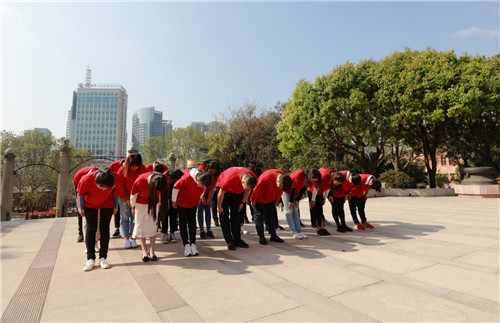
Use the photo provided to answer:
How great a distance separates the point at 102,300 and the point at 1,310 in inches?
34.6

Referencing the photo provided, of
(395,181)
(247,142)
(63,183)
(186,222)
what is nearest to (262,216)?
(186,222)

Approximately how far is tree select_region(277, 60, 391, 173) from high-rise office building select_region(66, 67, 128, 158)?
4117 inches

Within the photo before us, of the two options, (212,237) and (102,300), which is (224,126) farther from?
(102,300)

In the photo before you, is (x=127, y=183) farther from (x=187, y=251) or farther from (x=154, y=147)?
(x=154, y=147)

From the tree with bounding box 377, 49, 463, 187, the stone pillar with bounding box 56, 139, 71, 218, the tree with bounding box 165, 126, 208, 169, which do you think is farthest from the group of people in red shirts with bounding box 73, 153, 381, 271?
the tree with bounding box 165, 126, 208, 169

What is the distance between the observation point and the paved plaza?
2.47 metres

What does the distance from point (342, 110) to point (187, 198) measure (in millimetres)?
16123

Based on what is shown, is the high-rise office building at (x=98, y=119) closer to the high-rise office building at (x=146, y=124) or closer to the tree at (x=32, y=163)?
the high-rise office building at (x=146, y=124)

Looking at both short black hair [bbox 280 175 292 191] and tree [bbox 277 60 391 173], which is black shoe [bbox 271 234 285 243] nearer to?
short black hair [bbox 280 175 292 191]

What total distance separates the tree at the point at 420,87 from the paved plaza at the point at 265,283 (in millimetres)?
13172

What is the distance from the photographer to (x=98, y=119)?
368 ft

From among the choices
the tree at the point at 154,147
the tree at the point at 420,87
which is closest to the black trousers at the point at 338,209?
the tree at the point at 420,87

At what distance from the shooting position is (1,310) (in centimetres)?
259

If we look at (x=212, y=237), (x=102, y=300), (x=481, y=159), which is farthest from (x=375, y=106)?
(x=102, y=300)
